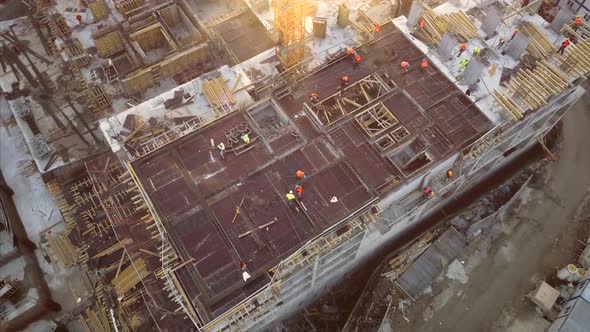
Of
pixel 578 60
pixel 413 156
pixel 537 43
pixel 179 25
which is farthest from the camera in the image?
pixel 179 25

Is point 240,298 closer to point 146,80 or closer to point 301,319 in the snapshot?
point 301,319

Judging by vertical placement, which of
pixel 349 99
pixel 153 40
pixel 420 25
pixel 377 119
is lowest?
pixel 377 119

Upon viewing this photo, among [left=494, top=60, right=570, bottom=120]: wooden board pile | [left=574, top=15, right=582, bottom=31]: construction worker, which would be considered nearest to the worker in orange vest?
[left=494, top=60, right=570, bottom=120]: wooden board pile

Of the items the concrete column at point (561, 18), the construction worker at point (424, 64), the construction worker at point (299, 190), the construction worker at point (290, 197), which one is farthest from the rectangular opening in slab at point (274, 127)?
the concrete column at point (561, 18)

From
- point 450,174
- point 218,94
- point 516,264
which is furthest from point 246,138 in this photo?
point 516,264

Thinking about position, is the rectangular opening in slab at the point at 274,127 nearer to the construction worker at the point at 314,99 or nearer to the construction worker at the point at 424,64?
the construction worker at the point at 314,99

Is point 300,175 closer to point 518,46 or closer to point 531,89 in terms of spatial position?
point 531,89

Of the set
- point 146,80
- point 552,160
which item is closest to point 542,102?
point 552,160

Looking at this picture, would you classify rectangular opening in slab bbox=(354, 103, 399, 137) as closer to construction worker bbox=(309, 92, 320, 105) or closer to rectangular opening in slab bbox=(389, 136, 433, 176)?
rectangular opening in slab bbox=(389, 136, 433, 176)

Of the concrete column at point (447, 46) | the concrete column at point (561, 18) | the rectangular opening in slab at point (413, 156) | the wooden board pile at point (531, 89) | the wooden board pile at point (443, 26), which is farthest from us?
the wooden board pile at point (443, 26)
